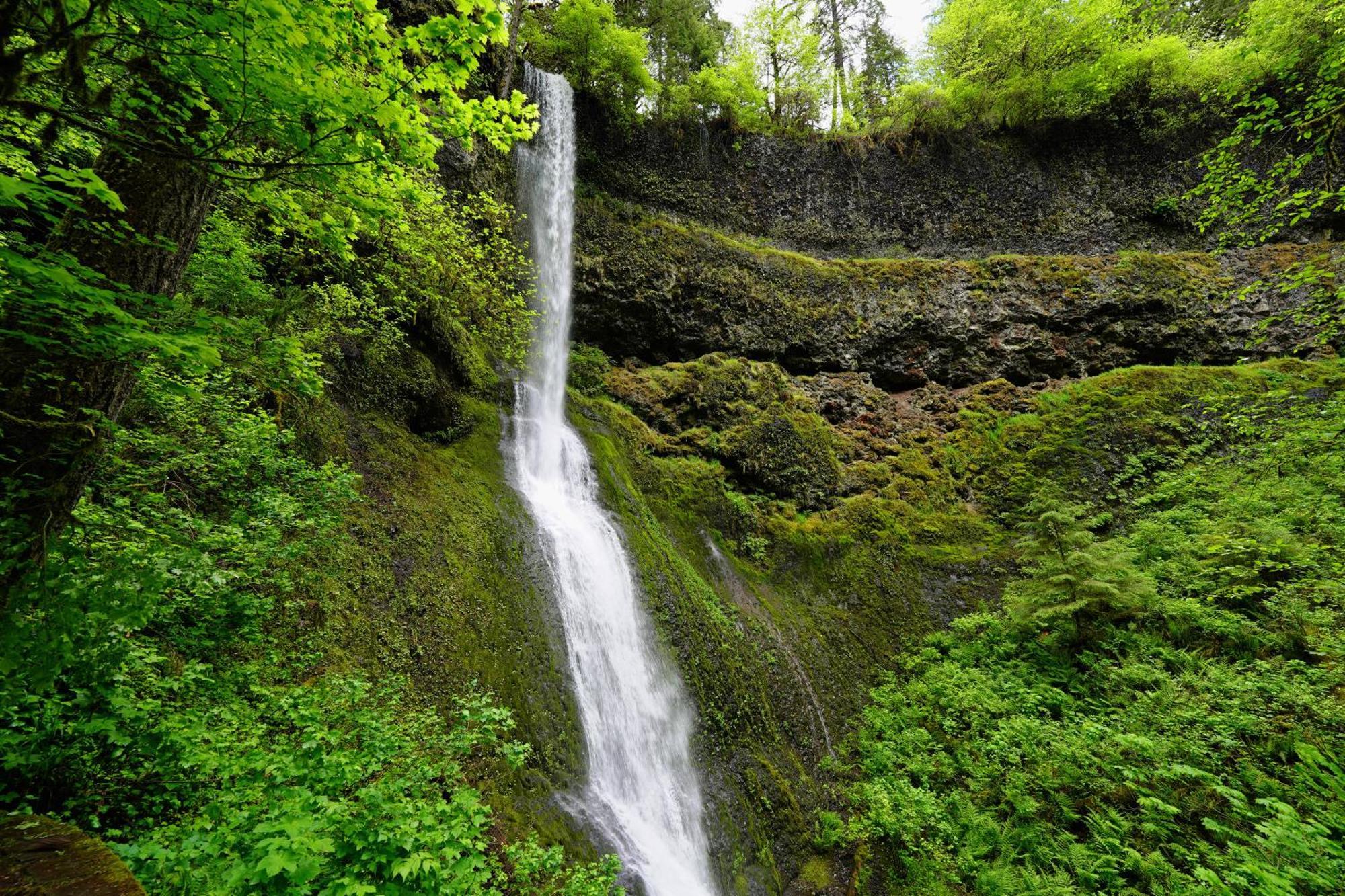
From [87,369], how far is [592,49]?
1593 centimetres

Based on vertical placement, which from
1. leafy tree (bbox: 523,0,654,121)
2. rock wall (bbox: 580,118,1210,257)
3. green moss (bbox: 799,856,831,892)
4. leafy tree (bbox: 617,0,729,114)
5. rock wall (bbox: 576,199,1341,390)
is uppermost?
leafy tree (bbox: 617,0,729,114)

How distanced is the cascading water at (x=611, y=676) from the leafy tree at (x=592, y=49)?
944 cm

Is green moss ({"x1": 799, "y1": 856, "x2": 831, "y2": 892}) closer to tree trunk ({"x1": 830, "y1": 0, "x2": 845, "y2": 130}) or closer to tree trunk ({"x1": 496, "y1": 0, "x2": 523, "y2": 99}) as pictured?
tree trunk ({"x1": 496, "y1": 0, "x2": 523, "y2": 99})

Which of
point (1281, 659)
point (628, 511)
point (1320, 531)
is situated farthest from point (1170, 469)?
point (628, 511)

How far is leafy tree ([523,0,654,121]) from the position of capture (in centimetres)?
1411

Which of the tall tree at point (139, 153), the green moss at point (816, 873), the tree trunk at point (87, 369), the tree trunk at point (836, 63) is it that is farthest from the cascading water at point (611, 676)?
the tree trunk at point (836, 63)

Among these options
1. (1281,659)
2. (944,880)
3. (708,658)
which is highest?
(1281,659)

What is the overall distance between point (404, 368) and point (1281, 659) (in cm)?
1108

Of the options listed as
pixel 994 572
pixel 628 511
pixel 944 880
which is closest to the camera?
pixel 944 880

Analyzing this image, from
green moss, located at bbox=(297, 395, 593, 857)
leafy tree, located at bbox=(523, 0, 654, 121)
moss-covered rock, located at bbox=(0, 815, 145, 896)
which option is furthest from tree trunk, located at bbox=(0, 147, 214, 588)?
leafy tree, located at bbox=(523, 0, 654, 121)

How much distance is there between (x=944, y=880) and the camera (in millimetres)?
5848

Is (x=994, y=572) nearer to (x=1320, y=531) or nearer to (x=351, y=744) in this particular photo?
(x=1320, y=531)

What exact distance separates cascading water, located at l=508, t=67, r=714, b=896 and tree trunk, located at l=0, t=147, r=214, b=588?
4547 mm

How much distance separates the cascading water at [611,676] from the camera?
5.50 m
